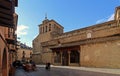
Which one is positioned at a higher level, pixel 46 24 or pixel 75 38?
pixel 46 24

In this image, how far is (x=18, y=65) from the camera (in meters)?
35.0

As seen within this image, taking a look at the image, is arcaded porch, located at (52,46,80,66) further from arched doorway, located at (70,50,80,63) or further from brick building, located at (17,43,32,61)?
brick building, located at (17,43,32,61)

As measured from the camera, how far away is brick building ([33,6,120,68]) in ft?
92.5

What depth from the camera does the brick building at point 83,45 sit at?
28.2 metres

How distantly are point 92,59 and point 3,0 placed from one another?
2853 centimetres

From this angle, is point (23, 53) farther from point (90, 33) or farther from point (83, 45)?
point (83, 45)

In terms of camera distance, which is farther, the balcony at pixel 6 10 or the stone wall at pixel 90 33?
the stone wall at pixel 90 33

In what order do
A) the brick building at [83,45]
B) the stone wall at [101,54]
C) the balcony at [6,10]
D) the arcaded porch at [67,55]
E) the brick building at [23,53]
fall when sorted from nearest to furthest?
1. the balcony at [6,10]
2. the stone wall at [101,54]
3. the brick building at [83,45]
4. the arcaded porch at [67,55]
5. the brick building at [23,53]

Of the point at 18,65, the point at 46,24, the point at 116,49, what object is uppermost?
the point at 46,24

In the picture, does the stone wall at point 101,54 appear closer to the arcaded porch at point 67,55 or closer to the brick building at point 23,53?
the arcaded porch at point 67,55

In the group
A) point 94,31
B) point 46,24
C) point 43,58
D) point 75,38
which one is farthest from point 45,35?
point 94,31

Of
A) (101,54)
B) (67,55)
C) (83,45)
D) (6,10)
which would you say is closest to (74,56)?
(67,55)

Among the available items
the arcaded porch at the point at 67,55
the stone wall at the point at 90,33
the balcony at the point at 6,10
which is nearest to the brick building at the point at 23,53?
the stone wall at the point at 90,33

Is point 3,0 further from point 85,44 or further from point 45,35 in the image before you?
point 45,35
